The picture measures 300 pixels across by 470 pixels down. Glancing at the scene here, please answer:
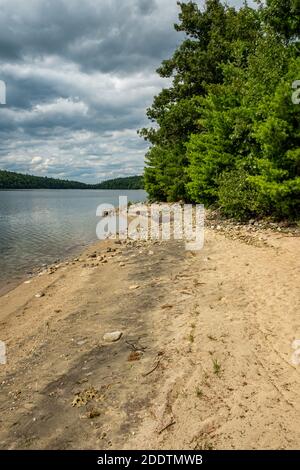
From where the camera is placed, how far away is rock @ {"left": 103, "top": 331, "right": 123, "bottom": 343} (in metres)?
7.33

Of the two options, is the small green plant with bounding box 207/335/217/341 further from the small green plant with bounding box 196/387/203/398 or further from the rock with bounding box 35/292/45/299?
the rock with bounding box 35/292/45/299

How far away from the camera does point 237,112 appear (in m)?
19.5

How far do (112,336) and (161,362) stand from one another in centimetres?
159

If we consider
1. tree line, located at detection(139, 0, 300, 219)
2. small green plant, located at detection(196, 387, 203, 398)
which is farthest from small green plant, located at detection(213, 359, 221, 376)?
tree line, located at detection(139, 0, 300, 219)

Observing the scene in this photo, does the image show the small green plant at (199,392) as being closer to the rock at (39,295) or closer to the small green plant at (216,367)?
the small green plant at (216,367)

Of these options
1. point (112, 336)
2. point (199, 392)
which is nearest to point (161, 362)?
point (199, 392)

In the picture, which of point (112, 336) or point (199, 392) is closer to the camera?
point (199, 392)

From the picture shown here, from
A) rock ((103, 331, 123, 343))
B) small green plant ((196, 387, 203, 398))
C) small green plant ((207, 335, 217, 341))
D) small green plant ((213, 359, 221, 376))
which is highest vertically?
small green plant ((207, 335, 217, 341))

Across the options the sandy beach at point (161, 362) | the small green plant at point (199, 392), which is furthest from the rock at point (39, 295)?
the small green plant at point (199, 392)

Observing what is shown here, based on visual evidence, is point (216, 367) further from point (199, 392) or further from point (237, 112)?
point (237, 112)

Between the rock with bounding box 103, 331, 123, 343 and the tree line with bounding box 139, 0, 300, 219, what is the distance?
1041 centimetres

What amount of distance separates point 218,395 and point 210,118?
21084 mm

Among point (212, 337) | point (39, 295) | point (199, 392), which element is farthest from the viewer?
point (39, 295)
